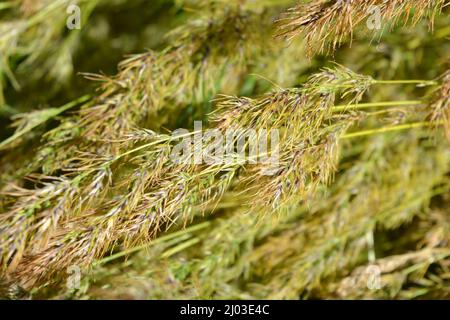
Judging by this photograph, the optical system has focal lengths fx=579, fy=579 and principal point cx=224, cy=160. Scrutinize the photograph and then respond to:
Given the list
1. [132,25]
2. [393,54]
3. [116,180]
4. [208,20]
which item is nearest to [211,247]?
[116,180]

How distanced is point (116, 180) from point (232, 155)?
0.19 meters

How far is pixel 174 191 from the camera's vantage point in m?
0.74

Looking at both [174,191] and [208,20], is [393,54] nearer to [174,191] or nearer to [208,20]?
[208,20]

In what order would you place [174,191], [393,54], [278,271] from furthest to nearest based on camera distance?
[393,54] → [278,271] → [174,191]

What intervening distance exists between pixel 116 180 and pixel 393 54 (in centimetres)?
69

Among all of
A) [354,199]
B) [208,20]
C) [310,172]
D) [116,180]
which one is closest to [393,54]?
[354,199]

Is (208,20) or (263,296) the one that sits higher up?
(208,20)

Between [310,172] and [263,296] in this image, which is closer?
[310,172]

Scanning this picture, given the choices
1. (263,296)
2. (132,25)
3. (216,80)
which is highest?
(132,25)

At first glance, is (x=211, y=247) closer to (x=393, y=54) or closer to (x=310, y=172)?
(x=310, y=172)

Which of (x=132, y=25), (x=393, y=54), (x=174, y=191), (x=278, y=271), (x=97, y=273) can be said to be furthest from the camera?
(x=132, y=25)

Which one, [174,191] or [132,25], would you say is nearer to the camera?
[174,191]

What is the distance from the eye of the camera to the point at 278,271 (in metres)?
1.11

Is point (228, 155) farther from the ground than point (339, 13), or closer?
closer
